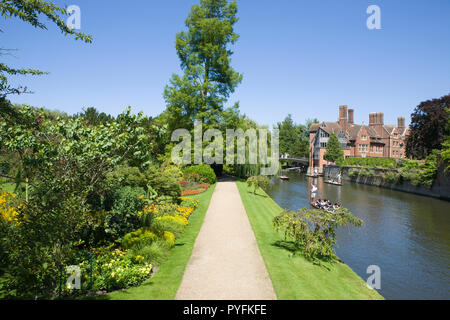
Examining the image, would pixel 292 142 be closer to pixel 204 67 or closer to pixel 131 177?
pixel 204 67

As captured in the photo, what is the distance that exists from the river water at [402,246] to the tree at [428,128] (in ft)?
59.3

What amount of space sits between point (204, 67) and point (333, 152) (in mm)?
43298

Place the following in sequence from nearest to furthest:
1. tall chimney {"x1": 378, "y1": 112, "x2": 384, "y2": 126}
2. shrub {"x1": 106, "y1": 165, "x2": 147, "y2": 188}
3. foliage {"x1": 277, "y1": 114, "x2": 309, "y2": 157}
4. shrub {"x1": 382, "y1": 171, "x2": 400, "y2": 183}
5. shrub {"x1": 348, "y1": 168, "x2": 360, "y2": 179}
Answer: shrub {"x1": 106, "y1": 165, "x2": 147, "y2": 188} → shrub {"x1": 382, "y1": 171, "x2": 400, "y2": 183} → shrub {"x1": 348, "y1": 168, "x2": 360, "y2": 179} → tall chimney {"x1": 378, "y1": 112, "x2": 384, "y2": 126} → foliage {"x1": 277, "y1": 114, "x2": 309, "y2": 157}

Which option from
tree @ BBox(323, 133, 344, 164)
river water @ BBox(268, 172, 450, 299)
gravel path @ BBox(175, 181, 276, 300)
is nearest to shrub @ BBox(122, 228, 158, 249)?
gravel path @ BBox(175, 181, 276, 300)

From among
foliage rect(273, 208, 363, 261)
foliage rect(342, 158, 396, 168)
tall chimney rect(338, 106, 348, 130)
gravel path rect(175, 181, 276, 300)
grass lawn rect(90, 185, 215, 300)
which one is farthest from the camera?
tall chimney rect(338, 106, 348, 130)

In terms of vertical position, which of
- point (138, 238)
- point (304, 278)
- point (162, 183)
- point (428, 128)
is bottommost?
point (304, 278)

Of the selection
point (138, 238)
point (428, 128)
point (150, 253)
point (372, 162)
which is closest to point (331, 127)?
point (372, 162)

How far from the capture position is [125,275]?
784 cm

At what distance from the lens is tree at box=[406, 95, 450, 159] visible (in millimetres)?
44812

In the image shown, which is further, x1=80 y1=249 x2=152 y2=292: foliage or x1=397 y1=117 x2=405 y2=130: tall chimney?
x1=397 y1=117 x2=405 y2=130: tall chimney

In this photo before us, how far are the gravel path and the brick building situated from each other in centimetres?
6377

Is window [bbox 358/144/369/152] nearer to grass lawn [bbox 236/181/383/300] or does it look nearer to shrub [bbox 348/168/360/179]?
shrub [bbox 348/168/360/179]

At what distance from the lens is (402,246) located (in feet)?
58.5
